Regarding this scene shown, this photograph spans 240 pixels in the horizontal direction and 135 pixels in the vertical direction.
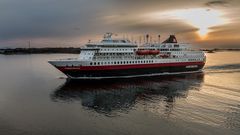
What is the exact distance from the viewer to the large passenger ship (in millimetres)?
55750

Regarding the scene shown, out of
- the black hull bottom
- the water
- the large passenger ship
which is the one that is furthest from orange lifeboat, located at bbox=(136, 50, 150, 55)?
the water

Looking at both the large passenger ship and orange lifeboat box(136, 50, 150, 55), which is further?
orange lifeboat box(136, 50, 150, 55)

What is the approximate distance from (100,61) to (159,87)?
1371cm

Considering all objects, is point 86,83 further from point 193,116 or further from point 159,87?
point 193,116

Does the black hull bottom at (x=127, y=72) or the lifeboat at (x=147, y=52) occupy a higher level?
the lifeboat at (x=147, y=52)

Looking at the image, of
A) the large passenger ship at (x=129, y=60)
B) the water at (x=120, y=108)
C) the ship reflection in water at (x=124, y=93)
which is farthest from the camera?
the large passenger ship at (x=129, y=60)

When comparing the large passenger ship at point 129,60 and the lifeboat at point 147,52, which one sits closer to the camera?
the large passenger ship at point 129,60

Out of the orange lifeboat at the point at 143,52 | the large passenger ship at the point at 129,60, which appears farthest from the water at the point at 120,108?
the orange lifeboat at the point at 143,52

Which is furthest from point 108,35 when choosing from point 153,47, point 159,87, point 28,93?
point 28,93

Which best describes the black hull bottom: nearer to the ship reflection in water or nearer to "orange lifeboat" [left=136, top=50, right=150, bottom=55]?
the ship reflection in water

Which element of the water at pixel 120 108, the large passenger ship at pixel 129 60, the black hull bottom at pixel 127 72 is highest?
the large passenger ship at pixel 129 60

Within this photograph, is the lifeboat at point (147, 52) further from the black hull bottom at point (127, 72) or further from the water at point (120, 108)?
the water at point (120, 108)

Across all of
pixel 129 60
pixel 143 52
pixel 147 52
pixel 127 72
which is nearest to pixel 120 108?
pixel 127 72

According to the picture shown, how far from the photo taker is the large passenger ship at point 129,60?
55.8 metres
